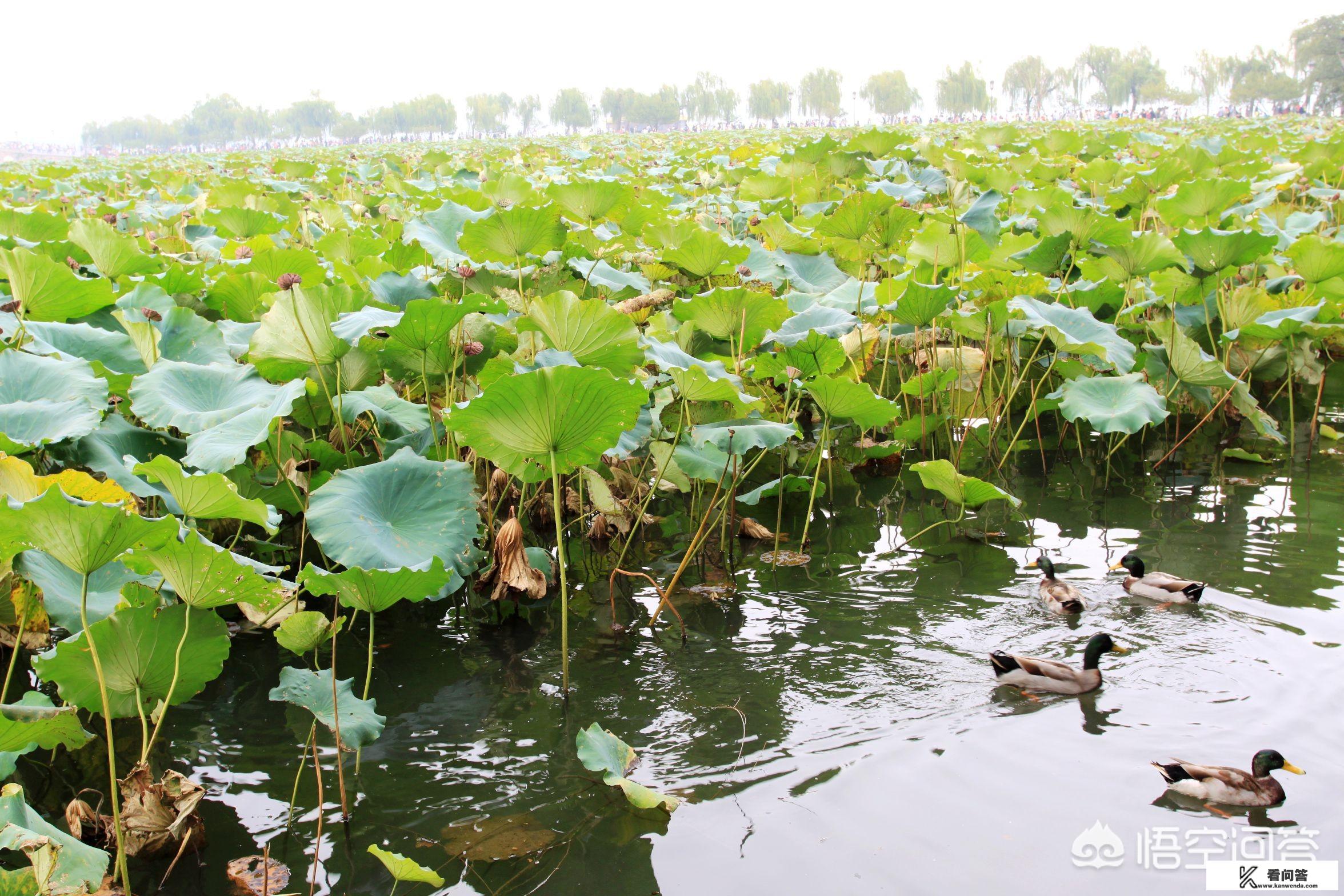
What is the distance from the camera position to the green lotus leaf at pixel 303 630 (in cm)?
193

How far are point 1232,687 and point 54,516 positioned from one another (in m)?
2.93

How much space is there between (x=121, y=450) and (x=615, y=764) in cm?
171

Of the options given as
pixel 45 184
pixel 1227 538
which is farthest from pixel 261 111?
pixel 1227 538

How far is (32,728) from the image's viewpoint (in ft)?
5.62

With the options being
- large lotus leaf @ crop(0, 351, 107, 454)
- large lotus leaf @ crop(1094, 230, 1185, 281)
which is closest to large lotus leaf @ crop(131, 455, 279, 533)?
large lotus leaf @ crop(0, 351, 107, 454)

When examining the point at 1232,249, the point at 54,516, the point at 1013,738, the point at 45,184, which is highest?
the point at 45,184

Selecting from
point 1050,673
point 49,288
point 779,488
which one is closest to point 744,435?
point 779,488

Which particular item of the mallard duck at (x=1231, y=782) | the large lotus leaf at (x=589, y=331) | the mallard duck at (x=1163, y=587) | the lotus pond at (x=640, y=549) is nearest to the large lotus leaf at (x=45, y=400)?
the lotus pond at (x=640, y=549)

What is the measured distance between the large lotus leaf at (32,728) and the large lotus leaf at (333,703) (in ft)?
1.22

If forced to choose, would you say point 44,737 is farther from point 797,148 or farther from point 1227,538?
point 797,148

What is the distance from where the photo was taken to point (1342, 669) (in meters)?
2.65

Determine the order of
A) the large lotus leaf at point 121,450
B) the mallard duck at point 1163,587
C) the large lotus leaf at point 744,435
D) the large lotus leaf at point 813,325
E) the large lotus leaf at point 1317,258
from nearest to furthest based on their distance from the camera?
the large lotus leaf at point 121,450, the large lotus leaf at point 744,435, the mallard duck at point 1163,587, the large lotus leaf at point 813,325, the large lotus leaf at point 1317,258

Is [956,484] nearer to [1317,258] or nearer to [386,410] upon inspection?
[386,410]

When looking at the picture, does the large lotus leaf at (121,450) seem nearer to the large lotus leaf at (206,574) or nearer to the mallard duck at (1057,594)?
the large lotus leaf at (206,574)
